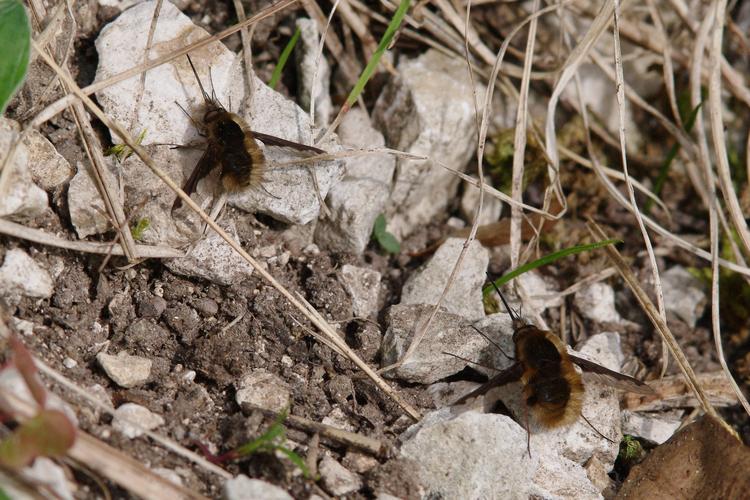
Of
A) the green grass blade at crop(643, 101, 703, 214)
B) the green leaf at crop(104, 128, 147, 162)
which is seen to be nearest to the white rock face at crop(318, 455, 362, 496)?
the green leaf at crop(104, 128, 147, 162)

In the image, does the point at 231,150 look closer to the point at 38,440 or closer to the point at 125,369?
the point at 125,369

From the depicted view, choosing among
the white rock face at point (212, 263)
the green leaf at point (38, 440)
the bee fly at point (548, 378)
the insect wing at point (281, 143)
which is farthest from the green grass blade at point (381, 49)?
the green leaf at point (38, 440)

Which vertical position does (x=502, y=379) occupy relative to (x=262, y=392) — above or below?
below

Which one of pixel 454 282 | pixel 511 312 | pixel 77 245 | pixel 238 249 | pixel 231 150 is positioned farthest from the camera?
pixel 511 312

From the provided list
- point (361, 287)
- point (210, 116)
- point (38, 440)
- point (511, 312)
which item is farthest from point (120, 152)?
point (511, 312)

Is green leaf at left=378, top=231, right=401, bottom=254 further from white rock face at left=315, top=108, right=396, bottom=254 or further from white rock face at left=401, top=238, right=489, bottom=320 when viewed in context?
white rock face at left=401, top=238, right=489, bottom=320

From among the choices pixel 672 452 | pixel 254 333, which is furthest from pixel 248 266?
pixel 672 452

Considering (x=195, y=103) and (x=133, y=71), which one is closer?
(x=133, y=71)

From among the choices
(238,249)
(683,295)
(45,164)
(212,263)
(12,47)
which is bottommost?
(683,295)
